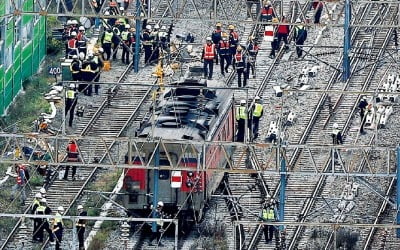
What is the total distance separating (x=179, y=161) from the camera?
246 feet

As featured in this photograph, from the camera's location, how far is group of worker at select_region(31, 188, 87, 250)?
74.9 meters

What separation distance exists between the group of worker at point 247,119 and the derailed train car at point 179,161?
306cm

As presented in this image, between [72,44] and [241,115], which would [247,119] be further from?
[72,44]

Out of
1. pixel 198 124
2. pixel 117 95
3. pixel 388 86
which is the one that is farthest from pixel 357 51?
pixel 198 124

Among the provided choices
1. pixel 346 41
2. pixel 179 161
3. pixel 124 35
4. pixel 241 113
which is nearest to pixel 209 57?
pixel 124 35

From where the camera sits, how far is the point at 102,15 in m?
84.3

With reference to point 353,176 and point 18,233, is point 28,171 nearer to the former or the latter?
point 18,233

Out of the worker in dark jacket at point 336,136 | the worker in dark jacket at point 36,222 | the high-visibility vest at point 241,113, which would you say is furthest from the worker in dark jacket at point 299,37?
the worker in dark jacket at point 36,222

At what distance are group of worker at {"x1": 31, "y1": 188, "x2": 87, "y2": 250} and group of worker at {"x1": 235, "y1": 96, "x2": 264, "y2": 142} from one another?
758cm

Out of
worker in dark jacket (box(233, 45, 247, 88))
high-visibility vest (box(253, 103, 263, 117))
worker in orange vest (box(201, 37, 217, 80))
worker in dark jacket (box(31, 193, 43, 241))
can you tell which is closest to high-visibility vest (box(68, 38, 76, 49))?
worker in orange vest (box(201, 37, 217, 80))

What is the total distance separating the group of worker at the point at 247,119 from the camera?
269 feet

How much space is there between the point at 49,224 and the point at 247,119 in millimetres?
9707

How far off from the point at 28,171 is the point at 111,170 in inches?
124

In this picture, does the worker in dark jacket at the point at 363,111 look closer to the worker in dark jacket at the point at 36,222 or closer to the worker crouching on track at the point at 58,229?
the worker in dark jacket at the point at 36,222
